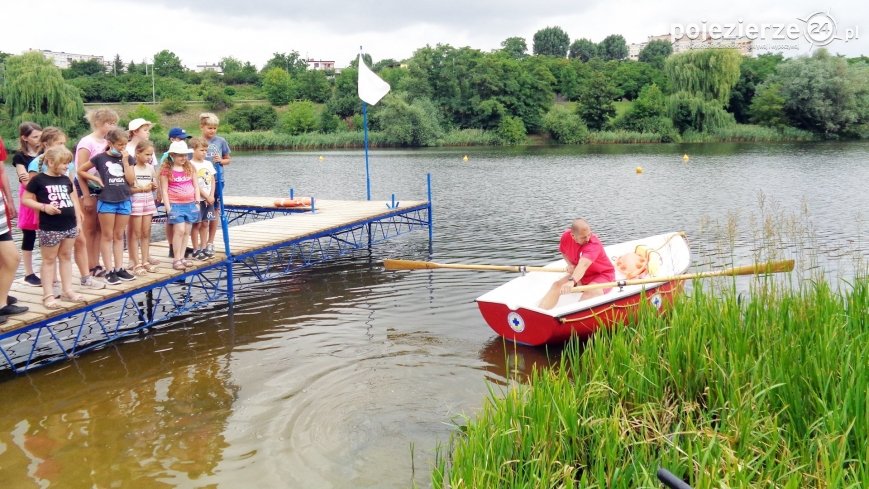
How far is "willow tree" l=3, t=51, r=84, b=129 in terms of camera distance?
40.6 m

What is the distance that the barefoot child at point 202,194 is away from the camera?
835 cm

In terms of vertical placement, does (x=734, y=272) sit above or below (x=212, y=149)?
below

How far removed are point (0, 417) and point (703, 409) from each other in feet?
17.9

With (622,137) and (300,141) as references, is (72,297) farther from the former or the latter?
(622,137)

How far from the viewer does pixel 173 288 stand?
10.3 m

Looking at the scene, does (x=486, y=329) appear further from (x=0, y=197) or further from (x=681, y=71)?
(x=681, y=71)

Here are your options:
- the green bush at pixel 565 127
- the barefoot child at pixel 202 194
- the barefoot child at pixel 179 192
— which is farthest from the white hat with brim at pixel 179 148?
the green bush at pixel 565 127

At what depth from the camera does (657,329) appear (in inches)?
195

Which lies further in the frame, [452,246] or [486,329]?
[452,246]

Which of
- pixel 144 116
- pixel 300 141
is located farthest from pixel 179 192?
pixel 144 116

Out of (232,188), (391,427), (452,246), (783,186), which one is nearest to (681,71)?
(783,186)

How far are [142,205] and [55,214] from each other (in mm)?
1238

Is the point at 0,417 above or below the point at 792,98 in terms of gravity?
below

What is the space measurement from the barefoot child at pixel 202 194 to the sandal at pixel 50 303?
2272mm
